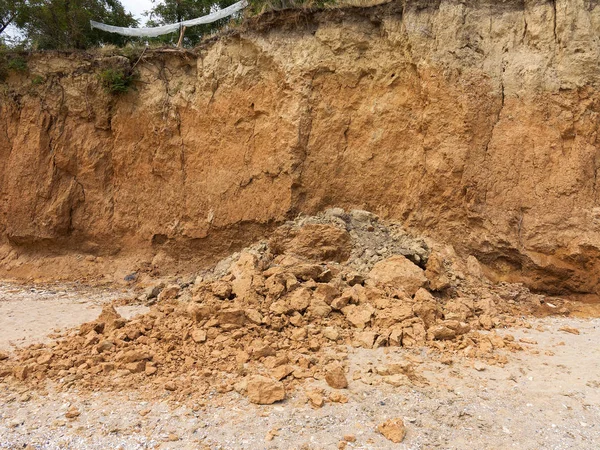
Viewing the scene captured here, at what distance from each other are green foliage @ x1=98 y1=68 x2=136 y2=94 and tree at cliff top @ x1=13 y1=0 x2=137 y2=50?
3.24 metres

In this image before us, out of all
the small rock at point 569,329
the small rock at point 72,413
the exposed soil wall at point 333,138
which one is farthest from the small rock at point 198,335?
the small rock at point 569,329

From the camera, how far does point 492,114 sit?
292 inches

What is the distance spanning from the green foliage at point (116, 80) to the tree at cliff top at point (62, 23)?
10.6 feet

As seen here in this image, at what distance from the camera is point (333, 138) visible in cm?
822

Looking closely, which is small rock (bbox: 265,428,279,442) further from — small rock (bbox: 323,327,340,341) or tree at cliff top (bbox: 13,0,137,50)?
tree at cliff top (bbox: 13,0,137,50)

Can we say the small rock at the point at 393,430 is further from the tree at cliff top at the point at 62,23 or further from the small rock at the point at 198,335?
the tree at cliff top at the point at 62,23

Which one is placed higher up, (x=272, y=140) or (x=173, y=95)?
(x=173, y=95)

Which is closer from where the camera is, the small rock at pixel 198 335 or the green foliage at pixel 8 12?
the small rock at pixel 198 335

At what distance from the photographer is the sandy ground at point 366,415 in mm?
3154

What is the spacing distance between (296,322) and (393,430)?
6.93ft

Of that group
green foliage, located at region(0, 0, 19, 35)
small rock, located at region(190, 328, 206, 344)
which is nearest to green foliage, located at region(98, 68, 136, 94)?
green foliage, located at region(0, 0, 19, 35)

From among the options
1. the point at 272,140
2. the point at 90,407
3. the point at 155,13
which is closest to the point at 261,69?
the point at 272,140

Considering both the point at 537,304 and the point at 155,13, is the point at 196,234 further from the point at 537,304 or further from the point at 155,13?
the point at 155,13

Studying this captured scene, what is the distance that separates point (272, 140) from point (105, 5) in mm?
8271
